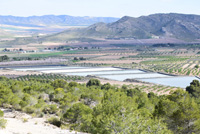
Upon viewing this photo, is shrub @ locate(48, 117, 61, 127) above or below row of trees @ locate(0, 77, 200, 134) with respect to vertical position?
below

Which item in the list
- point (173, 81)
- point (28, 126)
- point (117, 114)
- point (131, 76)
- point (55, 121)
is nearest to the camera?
point (117, 114)

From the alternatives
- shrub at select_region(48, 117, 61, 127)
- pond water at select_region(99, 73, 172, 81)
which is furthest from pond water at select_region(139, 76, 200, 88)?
shrub at select_region(48, 117, 61, 127)

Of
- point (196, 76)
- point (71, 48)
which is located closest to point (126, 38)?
point (71, 48)

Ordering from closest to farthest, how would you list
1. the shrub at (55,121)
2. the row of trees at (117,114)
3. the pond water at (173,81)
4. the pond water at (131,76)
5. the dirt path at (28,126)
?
the row of trees at (117,114), the dirt path at (28,126), the shrub at (55,121), the pond water at (173,81), the pond water at (131,76)

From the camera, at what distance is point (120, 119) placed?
16.1 metres

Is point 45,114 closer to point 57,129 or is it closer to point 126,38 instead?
point 57,129

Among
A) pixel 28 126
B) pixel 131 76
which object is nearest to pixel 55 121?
pixel 28 126

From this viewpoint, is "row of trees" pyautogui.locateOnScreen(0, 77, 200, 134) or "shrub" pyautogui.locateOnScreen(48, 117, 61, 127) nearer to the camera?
"row of trees" pyautogui.locateOnScreen(0, 77, 200, 134)

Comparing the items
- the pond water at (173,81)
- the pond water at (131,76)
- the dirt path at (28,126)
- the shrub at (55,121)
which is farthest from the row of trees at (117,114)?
the pond water at (131,76)

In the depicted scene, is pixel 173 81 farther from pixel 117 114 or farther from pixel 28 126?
pixel 117 114

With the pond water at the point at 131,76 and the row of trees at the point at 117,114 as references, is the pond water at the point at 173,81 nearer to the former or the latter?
the pond water at the point at 131,76

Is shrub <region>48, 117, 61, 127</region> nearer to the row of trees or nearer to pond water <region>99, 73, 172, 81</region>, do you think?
the row of trees

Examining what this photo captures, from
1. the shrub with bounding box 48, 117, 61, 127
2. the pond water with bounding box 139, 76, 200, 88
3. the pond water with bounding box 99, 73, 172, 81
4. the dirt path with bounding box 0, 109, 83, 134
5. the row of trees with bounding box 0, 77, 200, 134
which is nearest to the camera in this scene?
the row of trees with bounding box 0, 77, 200, 134

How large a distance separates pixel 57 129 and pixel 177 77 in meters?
47.1
